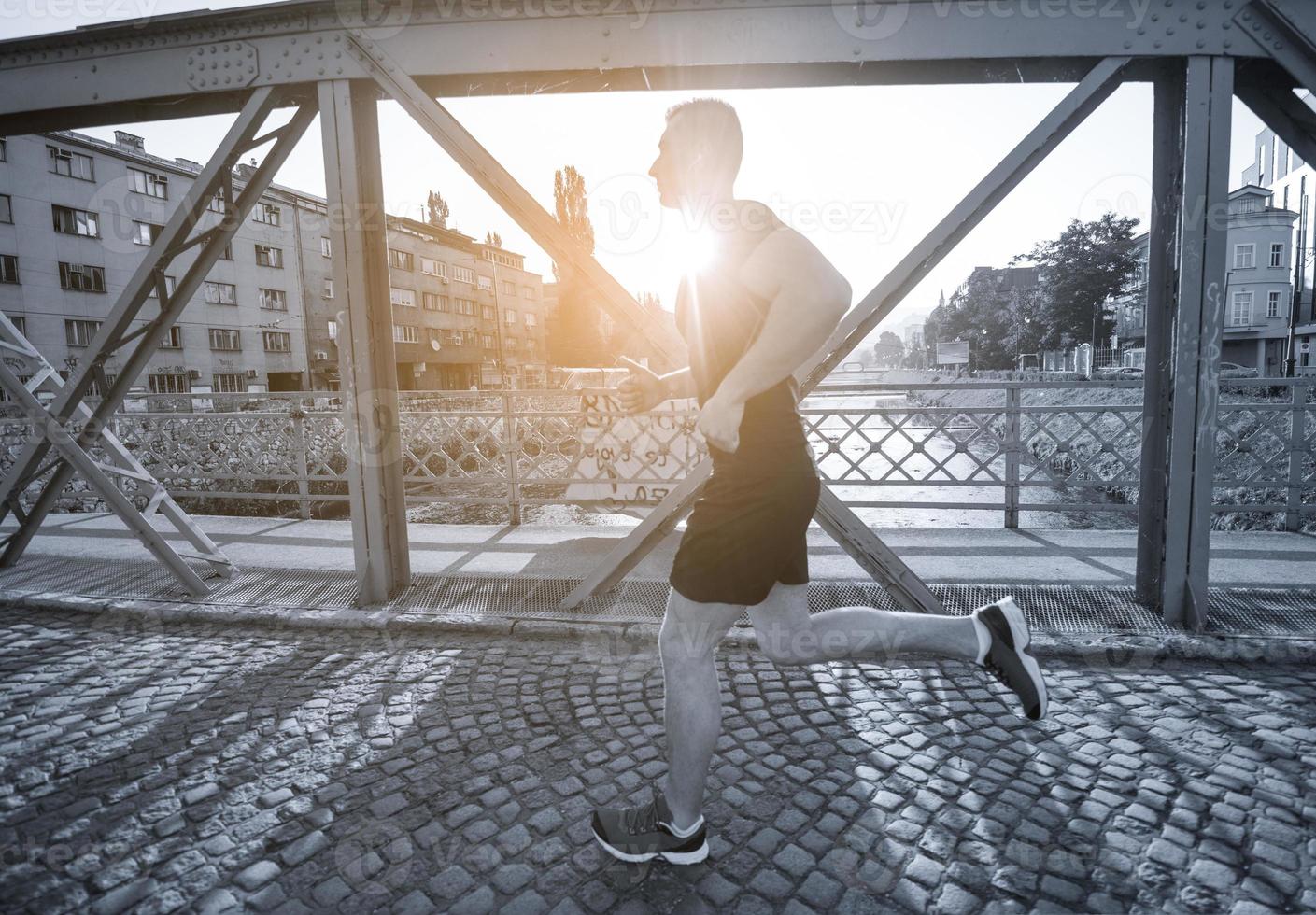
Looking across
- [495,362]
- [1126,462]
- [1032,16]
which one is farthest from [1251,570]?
[495,362]

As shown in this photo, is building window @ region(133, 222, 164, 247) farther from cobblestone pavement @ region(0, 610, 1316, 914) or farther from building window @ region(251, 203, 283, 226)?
cobblestone pavement @ region(0, 610, 1316, 914)

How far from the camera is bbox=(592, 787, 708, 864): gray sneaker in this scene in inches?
87.5

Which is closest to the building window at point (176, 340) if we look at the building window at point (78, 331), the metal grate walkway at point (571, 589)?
the building window at point (78, 331)

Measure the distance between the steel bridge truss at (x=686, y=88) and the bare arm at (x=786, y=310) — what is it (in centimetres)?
195

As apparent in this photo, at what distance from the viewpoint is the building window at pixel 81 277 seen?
32.5m

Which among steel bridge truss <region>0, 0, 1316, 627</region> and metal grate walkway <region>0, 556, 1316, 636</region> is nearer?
steel bridge truss <region>0, 0, 1316, 627</region>

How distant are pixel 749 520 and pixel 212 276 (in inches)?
1799

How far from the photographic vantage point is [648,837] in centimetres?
224

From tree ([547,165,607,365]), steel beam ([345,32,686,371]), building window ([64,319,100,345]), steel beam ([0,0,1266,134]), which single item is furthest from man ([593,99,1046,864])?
building window ([64,319,100,345])

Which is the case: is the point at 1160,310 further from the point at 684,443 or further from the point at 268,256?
the point at 268,256

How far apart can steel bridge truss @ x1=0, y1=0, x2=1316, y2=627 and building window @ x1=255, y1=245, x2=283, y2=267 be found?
1678 inches

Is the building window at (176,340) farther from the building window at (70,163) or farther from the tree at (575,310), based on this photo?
the tree at (575,310)

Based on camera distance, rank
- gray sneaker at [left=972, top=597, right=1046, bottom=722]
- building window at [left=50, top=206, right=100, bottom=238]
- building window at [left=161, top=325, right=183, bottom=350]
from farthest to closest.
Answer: building window at [left=161, top=325, right=183, bottom=350], building window at [left=50, top=206, right=100, bottom=238], gray sneaker at [left=972, top=597, right=1046, bottom=722]

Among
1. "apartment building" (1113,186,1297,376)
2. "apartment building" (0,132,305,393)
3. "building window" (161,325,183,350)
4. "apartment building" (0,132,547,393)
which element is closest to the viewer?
"apartment building" (0,132,305,393)
